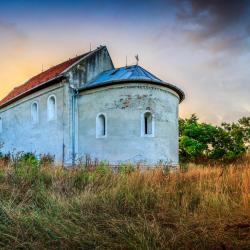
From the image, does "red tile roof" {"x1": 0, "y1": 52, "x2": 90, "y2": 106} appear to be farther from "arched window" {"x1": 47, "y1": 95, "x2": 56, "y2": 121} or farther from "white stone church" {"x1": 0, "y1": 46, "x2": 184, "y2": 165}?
"arched window" {"x1": 47, "y1": 95, "x2": 56, "y2": 121}

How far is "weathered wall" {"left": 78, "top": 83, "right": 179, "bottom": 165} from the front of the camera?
15695mm

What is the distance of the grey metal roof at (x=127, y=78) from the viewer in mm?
15938

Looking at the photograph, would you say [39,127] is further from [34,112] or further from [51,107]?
[51,107]

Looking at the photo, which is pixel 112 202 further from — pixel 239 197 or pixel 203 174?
pixel 203 174

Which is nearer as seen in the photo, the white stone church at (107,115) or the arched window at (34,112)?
the white stone church at (107,115)

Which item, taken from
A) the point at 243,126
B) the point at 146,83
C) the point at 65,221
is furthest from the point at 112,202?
the point at 243,126

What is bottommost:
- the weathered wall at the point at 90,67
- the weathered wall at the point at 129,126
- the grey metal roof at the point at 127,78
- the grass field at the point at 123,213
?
the grass field at the point at 123,213

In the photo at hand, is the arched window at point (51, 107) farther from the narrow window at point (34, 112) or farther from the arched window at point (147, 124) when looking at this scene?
the arched window at point (147, 124)

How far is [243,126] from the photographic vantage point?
2555 cm

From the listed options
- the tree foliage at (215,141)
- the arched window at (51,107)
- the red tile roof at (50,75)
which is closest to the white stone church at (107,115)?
the arched window at (51,107)

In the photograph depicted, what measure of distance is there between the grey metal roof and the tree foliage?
7455 millimetres

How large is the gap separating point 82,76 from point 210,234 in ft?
50.0

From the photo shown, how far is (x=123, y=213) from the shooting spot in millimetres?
4973

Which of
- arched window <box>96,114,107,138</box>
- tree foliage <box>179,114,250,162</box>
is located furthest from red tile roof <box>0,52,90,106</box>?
tree foliage <box>179,114,250,162</box>
